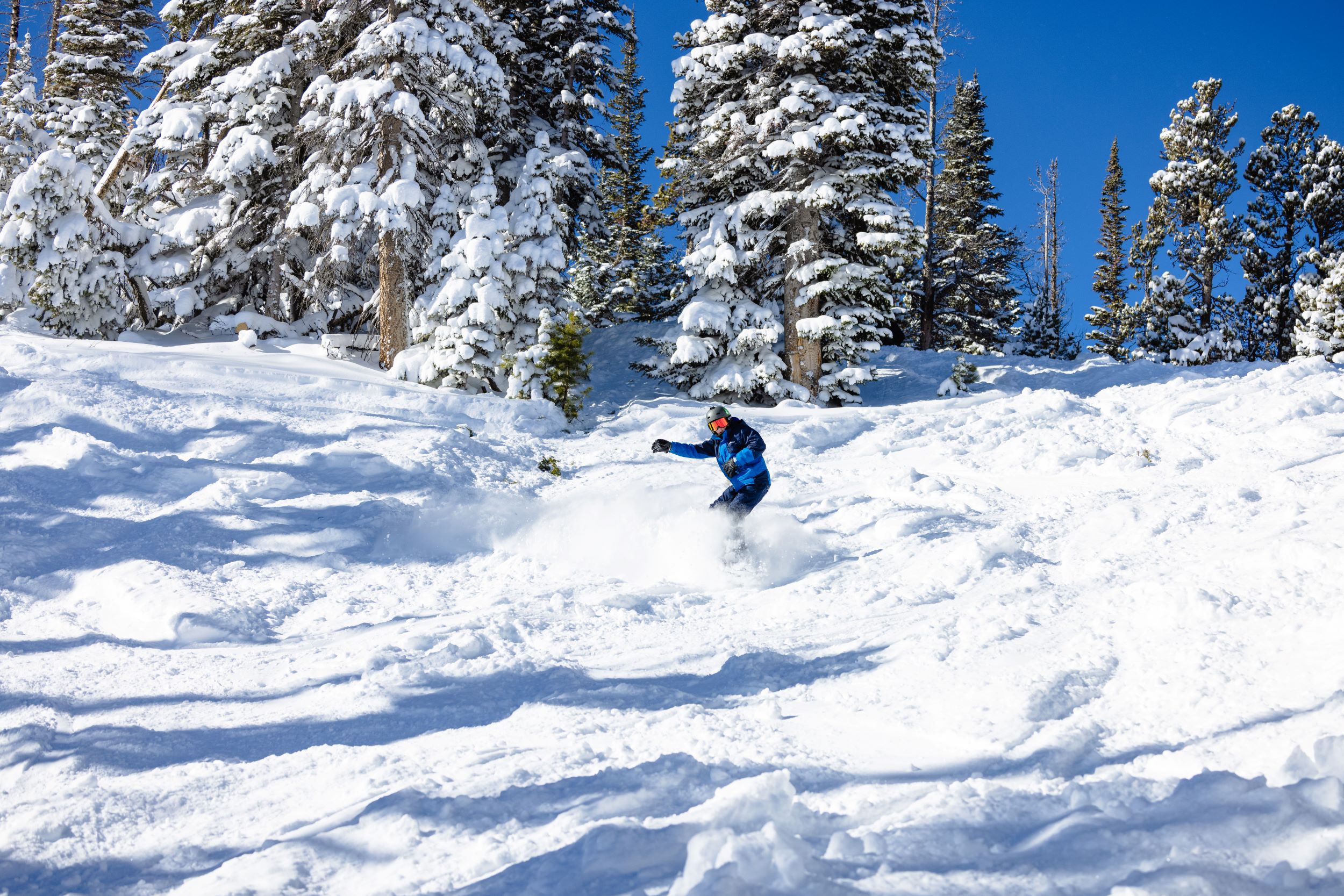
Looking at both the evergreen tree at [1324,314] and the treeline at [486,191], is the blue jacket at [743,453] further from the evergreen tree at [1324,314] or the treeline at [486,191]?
the evergreen tree at [1324,314]

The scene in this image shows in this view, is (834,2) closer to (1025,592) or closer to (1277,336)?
(1025,592)

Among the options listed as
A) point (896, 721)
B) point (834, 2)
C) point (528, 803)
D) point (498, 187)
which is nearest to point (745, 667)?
point (896, 721)

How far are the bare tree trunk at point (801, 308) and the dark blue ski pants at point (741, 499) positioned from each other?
8553 mm

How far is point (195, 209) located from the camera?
1736 cm

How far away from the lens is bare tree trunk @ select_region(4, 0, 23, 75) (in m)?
26.4

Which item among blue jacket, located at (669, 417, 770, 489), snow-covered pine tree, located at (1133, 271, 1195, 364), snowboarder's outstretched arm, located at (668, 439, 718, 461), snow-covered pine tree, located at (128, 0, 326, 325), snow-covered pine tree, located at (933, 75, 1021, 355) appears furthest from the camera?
snow-covered pine tree, located at (1133, 271, 1195, 364)

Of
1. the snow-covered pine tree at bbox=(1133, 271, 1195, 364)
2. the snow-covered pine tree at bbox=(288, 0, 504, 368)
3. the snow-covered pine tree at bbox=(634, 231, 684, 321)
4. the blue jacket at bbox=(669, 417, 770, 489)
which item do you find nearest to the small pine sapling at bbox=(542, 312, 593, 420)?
the snow-covered pine tree at bbox=(288, 0, 504, 368)

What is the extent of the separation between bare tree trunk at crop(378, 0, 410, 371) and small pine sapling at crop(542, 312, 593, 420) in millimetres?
3984

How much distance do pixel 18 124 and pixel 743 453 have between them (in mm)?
20959

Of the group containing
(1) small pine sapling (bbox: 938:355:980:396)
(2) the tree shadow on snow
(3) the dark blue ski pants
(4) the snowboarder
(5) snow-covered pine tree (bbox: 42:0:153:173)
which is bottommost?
(2) the tree shadow on snow

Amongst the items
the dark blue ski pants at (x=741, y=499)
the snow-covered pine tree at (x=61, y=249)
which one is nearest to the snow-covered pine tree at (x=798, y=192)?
the dark blue ski pants at (x=741, y=499)

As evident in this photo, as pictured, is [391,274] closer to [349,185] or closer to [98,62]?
[349,185]

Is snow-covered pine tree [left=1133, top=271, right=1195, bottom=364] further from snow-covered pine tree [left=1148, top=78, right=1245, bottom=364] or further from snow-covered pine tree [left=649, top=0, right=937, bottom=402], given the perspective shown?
snow-covered pine tree [left=649, top=0, right=937, bottom=402]

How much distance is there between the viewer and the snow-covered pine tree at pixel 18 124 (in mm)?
18625
